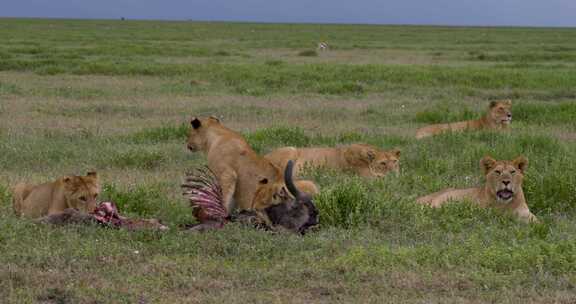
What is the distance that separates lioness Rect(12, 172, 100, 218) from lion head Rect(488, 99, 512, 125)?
26.7 ft

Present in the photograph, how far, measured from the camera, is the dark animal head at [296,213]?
7.05m

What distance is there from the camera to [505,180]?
26.7ft

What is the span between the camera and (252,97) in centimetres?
1892

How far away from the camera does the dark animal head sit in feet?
23.1

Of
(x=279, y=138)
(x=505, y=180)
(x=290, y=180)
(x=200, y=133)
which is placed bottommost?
(x=279, y=138)

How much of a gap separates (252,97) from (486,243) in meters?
12.4

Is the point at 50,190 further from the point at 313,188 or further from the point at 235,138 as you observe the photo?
the point at 313,188

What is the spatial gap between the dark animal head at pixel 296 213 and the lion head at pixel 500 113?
7746 millimetres

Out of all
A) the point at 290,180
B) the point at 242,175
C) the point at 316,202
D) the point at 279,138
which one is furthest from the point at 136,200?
the point at 279,138

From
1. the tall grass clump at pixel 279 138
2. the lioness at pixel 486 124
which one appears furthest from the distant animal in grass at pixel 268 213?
the lioness at pixel 486 124

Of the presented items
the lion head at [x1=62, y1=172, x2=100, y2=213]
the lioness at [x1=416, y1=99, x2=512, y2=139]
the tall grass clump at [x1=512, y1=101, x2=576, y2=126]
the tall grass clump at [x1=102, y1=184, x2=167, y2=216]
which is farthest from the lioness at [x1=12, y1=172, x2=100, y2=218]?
the tall grass clump at [x1=512, y1=101, x2=576, y2=126]

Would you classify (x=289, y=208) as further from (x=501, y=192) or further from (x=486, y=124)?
(x=486, y=124)

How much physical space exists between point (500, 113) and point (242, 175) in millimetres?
7835

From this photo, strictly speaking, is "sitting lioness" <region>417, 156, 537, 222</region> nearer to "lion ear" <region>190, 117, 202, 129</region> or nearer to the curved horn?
the curved horn
